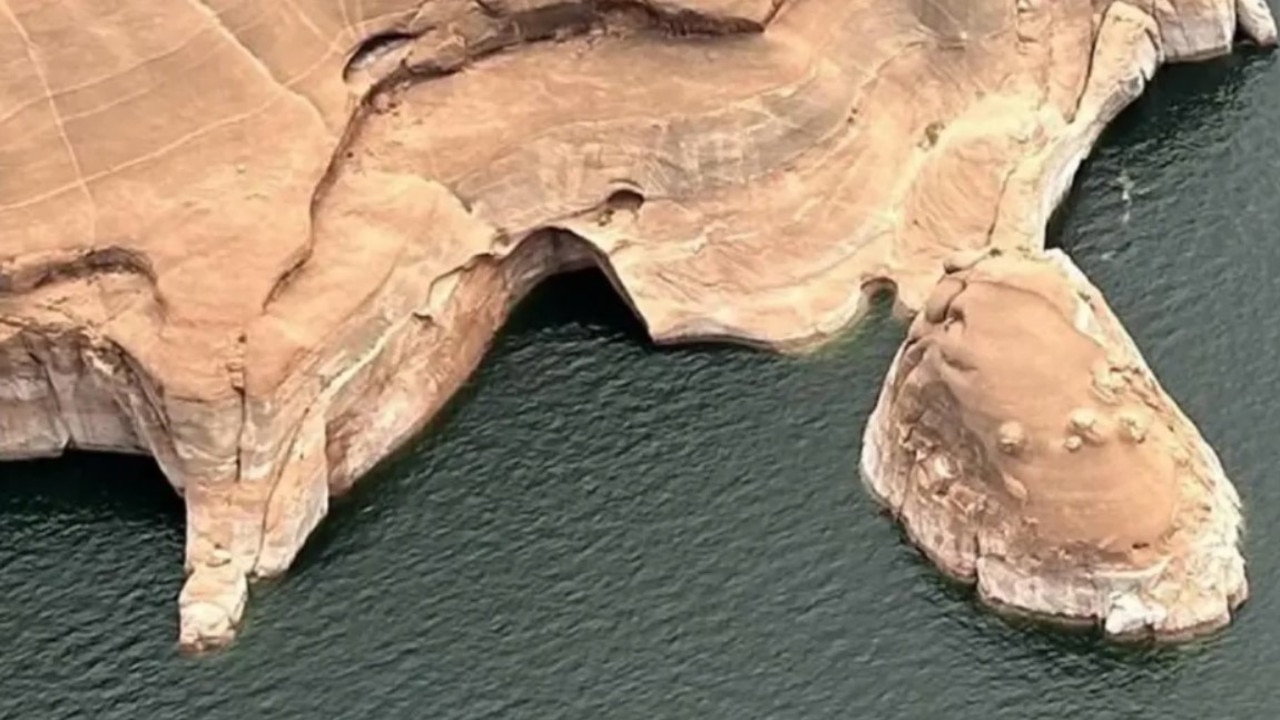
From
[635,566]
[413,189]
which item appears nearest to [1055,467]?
[635,566]

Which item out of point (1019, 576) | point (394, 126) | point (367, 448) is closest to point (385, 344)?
point (367, 448)

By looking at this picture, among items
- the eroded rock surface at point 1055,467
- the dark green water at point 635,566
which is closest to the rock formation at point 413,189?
the dark green water at point 635,566

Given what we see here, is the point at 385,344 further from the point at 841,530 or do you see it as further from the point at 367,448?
the point at 841,530

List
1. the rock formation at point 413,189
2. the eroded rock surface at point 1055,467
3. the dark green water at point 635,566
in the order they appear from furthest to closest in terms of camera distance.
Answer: the rock formation at point 413,189, the eroded rock surface at point 1055,467, the dark green water at point 635,566

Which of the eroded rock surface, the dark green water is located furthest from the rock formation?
the eroded rock surface

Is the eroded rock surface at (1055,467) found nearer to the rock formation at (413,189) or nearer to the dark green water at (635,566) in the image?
the dark green water at (635,566)

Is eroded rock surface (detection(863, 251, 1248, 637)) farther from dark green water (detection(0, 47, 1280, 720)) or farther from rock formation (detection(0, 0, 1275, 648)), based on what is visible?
rock formation (detection(0, 0, 1275, 648))

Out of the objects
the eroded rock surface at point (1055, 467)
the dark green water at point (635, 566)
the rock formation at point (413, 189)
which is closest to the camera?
the dark green water at point (635, 566)

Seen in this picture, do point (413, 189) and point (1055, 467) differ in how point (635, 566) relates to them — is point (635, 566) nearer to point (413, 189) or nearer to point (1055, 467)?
point (1055, 467)

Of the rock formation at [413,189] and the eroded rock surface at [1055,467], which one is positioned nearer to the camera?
the eroded rock surface at [1055,467]
